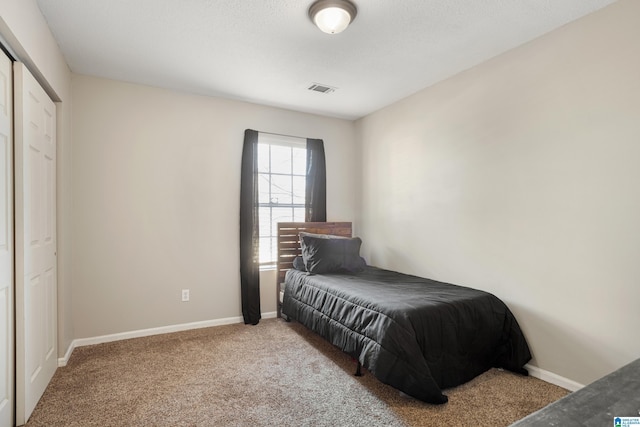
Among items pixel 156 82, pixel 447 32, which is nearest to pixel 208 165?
pixel 156 82

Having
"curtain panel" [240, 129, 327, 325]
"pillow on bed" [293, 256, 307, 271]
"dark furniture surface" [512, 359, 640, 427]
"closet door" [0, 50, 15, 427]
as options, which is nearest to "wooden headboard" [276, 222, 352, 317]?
"pillow on bed" [293, 256, 307, 271]

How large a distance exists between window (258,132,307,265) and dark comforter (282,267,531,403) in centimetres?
121

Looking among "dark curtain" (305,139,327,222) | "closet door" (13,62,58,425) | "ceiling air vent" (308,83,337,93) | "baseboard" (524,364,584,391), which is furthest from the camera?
"dark curtain" (305,139,327,222)

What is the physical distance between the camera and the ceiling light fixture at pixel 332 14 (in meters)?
1.95

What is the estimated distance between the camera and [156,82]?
313 centimetres

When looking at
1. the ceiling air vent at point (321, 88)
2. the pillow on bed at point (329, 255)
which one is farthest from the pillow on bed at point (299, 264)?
the ceiling air vent at point (321, 88)

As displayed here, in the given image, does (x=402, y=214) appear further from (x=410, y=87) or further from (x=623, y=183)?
(x=623, y=183)

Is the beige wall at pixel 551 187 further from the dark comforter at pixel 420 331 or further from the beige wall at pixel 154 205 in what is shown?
the beige wall at pixel 154 205

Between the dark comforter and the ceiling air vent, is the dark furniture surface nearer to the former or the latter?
→ the dark comforter

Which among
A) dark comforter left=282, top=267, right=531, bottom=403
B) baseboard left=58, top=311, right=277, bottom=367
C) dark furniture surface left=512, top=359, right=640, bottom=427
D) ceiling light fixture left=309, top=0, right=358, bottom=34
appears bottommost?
baseboard left=58, top=311, right=277, bottom=367

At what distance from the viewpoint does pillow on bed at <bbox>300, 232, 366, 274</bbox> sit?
11.0ft

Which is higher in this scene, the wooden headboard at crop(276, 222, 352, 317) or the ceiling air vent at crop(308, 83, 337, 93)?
the ceiling air vent at crop(308, 83, 337, 93)

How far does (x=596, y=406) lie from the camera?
32.5 inches

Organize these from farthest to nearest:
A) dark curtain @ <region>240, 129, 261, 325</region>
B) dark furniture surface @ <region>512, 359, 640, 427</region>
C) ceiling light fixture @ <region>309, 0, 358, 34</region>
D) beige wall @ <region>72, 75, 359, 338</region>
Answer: dark curtain @ <region>240, 129, 261, 325</region> < beige wall @ <region>72, 75, 359, 338</region> < ceiling light fixture @ <region>309, 0, 358, 34</region> < dark furniture surface @ <region>512, 359, 640, 427</region>
